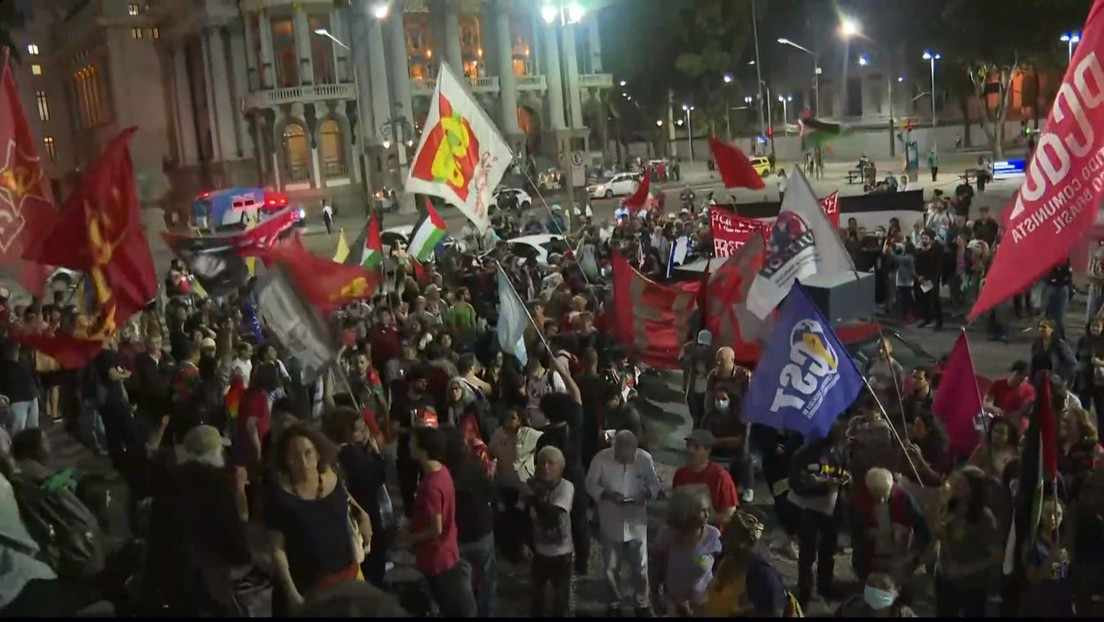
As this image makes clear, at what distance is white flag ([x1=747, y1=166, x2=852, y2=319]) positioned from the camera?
7.31 meters

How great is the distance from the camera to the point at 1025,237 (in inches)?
231

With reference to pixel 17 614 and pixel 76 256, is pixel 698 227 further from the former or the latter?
pixel 17 614

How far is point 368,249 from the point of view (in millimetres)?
12297

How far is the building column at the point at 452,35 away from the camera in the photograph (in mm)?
57688

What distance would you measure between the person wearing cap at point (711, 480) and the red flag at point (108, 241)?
460cm

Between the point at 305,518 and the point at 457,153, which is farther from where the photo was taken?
the point at 457,153

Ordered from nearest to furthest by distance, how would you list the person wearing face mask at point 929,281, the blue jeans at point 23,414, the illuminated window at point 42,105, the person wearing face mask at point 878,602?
the person wearing face mask at point 878,602
the blue jeans at point 23,414
the person wearing face mask at point 929,281
the illuminated window at point 42,105

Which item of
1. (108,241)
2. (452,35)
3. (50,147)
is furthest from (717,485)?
(50,147)

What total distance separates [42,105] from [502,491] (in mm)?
85810

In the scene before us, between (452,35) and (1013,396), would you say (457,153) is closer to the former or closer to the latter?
(1013,396)

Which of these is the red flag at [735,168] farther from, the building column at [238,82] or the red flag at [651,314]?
the building column at [238,82]

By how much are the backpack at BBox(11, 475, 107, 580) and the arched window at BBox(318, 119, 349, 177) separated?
5088 cm

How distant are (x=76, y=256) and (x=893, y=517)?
6215mm

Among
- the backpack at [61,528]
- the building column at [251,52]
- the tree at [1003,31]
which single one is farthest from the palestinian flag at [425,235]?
the building column at [251,52]
